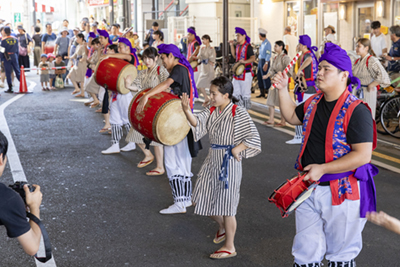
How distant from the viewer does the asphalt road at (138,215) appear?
4379 mm

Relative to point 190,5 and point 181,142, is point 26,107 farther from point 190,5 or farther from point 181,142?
point 190,5

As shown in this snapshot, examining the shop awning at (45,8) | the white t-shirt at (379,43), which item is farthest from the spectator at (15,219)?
the shop awning at (45,8)

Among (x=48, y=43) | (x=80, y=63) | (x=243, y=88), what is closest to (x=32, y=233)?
(x=243, y=88)

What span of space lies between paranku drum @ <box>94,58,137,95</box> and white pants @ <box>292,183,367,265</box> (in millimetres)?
4955

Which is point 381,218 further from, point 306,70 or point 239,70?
point 239,70

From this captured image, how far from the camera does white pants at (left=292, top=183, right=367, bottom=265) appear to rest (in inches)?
124

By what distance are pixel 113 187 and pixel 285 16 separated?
13.1m

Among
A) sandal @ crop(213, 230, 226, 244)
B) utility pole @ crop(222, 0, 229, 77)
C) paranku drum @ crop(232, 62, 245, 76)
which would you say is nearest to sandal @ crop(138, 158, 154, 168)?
sandal @ crop(213, 230, 226, 244)

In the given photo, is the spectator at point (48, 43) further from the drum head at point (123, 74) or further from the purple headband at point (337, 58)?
the purple headband at point (337, 58)

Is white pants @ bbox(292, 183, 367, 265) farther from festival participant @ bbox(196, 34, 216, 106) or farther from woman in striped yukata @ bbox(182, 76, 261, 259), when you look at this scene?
festival participant @ bbox(196, 34, 216, 106)

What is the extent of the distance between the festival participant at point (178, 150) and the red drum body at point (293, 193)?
2.44m

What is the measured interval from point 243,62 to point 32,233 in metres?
8.65

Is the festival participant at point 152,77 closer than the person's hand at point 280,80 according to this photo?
No

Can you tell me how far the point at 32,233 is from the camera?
2369mm
